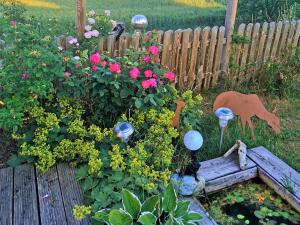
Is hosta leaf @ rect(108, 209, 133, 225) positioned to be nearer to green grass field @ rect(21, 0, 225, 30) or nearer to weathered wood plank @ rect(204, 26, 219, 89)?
weathered wood plank @ rect(204, 26, 219, 89)

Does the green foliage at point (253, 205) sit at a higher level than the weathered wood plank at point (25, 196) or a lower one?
lower

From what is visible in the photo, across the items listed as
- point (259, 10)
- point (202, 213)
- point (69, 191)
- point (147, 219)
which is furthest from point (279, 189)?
point (259, 10)

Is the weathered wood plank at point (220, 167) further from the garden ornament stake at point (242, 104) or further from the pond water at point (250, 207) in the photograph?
the garden ornament stake at point (242, 104)

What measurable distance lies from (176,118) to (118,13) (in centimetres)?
427

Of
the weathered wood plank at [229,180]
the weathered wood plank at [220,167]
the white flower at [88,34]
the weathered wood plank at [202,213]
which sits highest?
the white flower at [88,34]

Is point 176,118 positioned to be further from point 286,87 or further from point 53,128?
point 286,87

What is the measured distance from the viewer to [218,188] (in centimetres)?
338

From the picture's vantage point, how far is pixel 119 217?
231cm

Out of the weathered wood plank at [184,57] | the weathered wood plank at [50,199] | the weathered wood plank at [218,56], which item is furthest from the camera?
the weathered wood plank at [218,56]

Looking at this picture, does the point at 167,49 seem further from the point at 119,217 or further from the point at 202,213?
the point at 119,217

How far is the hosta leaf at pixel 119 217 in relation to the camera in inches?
89.9

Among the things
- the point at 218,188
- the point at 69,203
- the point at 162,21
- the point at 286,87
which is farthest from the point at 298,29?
the point at 69,203

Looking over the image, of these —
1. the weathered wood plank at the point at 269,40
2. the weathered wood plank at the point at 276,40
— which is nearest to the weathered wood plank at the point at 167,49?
the weathered wood plank at the point at 269,40

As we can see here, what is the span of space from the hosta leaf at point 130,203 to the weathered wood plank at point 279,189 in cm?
150
